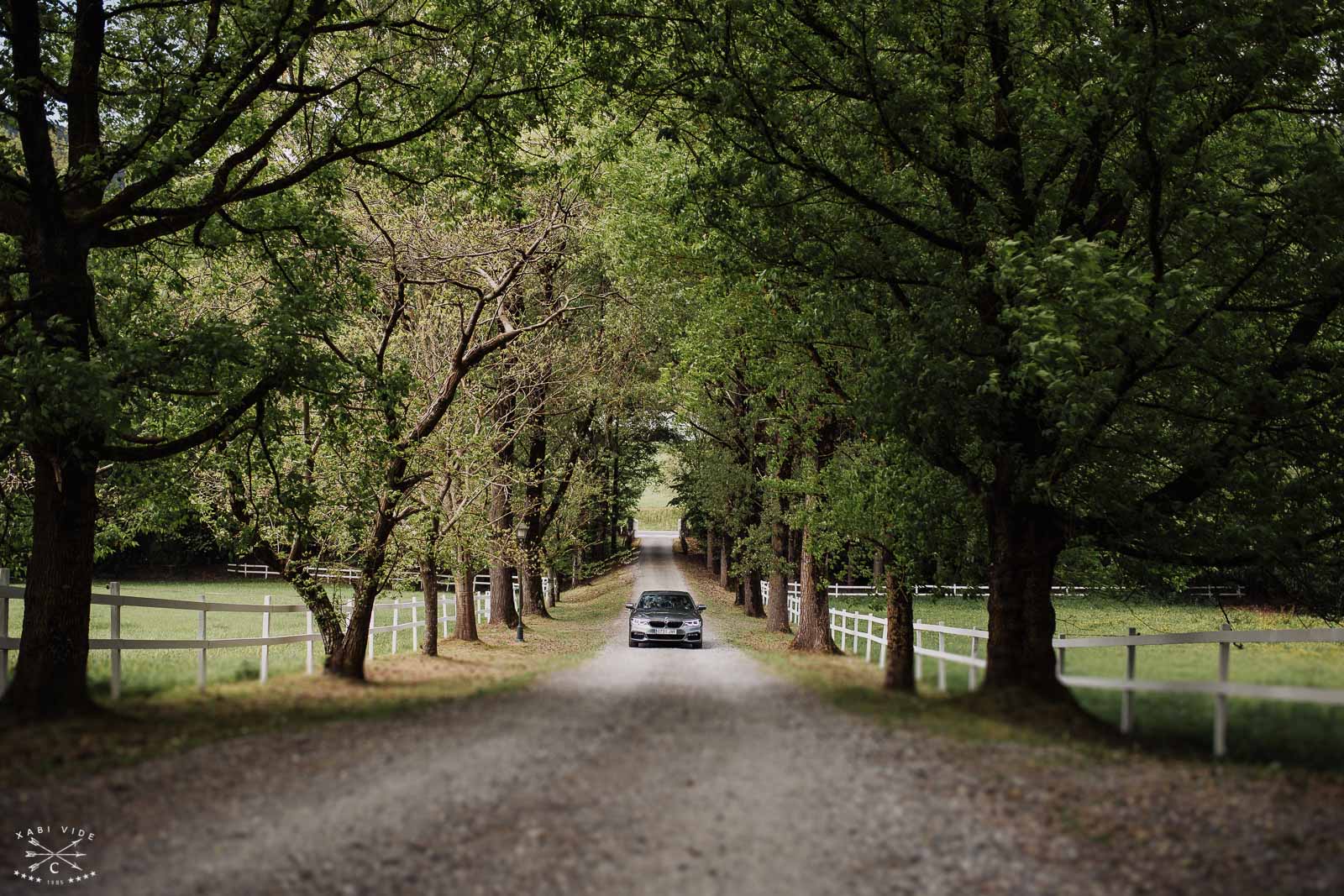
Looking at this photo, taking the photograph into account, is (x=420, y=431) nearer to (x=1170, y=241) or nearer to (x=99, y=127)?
(x=99, y=127)

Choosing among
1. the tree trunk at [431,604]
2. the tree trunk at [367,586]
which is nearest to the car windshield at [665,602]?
the tree trunk at [431,604]

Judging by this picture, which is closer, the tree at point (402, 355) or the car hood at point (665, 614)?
the tree at point (402, 355)

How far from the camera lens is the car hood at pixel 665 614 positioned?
25766 mm

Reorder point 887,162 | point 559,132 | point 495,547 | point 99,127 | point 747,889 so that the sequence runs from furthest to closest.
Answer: point 495,547
point 887,162
point 559,132
point 99,127
point 747,889

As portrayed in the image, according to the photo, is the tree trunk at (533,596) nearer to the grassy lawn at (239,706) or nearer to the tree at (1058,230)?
the grassy lawn at (239,706)

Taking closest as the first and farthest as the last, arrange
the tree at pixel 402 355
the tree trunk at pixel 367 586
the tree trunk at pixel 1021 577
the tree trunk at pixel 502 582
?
the tree trunk at pixel 1021 577, the tree at pixel 402 355, the tree trunk at pixel 367 586, the tree trunk at pixel 502 582

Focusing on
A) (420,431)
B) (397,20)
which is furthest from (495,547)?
(397,20)

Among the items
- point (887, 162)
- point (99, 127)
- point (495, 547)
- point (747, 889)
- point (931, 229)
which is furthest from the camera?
point (495, 547)

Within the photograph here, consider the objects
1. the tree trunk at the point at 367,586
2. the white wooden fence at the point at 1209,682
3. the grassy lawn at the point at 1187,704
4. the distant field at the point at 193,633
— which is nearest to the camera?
the white wooden fence at the point at 1209,682

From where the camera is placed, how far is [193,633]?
30969 mm

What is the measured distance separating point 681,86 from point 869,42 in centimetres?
244

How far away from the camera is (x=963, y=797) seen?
7754mm

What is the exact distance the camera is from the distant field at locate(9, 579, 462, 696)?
1344 cm

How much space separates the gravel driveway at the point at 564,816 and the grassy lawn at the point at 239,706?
0.61 meters
